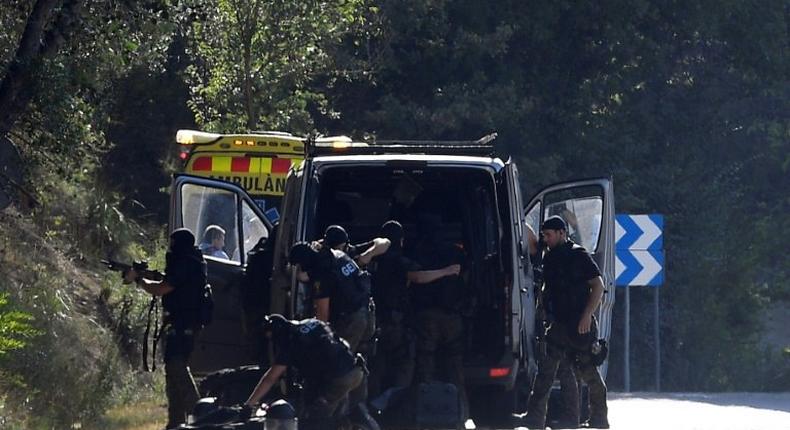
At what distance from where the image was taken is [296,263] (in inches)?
423

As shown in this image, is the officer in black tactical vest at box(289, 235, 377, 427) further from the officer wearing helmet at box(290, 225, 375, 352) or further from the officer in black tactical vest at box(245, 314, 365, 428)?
the officer in black tactical vest at box(245, 314, 365, 428)

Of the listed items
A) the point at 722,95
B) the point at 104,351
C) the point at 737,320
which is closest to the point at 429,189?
the point at 104,351

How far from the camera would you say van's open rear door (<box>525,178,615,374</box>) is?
42.5 ft

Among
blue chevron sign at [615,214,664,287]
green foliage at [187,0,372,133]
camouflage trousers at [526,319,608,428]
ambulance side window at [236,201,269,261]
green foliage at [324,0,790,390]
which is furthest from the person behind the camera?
green foliage at [324,0,790,390]

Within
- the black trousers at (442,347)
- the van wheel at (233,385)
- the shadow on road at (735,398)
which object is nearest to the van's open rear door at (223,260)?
the van wheel at (233,385)

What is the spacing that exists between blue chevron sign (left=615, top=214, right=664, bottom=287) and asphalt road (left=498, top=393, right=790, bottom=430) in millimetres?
1721

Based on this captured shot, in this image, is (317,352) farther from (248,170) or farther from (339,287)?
(248,170)

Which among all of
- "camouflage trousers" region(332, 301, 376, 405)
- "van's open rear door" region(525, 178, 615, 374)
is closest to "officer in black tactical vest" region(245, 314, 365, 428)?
"camouflage trousers" region(332, 301, 376, 405)

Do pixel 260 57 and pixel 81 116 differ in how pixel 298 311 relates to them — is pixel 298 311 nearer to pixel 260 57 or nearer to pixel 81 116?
pixel 81 116

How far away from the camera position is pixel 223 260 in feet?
42.4

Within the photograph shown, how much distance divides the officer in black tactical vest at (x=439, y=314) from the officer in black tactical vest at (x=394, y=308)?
0.29ft

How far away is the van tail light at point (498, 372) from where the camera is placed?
37.7ft

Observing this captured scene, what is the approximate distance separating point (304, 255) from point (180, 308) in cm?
189

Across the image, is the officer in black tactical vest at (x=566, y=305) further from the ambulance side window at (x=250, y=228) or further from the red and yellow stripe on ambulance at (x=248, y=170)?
the red and yellow stripe on ambulance at (x=248, y=170)
